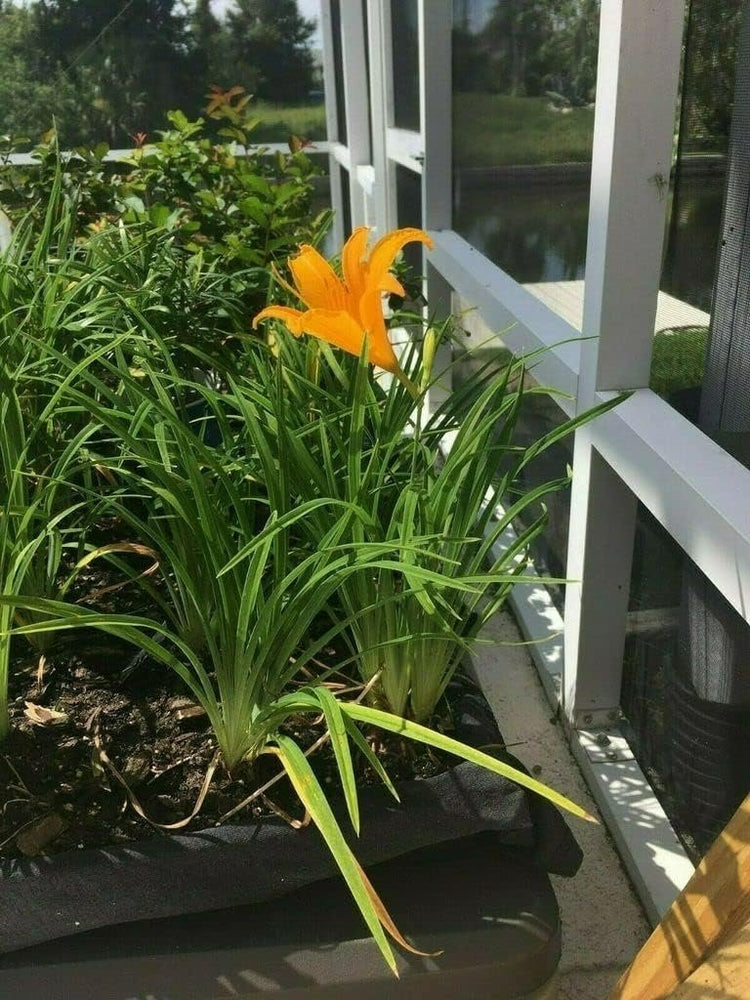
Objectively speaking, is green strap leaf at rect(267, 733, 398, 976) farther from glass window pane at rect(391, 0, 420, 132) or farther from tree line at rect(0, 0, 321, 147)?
tree line at rect(0, 0, 321, 147)

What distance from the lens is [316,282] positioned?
84 cm

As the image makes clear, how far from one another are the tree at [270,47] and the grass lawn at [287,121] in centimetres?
5

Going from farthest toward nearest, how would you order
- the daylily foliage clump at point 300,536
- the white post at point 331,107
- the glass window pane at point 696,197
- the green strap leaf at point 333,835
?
the white post at point 331,107 → the glass window pane at point 696,197 → the daylily foliage clump at point 300,536 → the green strap leaf at point 333,835

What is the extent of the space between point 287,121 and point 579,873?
3491 mm

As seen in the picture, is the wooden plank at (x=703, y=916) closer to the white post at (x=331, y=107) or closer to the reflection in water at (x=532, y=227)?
the reflection in water at (x=532, y=227)

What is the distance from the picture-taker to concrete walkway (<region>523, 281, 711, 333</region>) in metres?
0.99

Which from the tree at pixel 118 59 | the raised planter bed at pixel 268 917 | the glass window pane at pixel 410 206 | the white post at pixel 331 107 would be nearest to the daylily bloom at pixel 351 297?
the raised planter bed at pixel 268 917

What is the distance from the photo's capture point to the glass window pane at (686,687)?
3.10 feet

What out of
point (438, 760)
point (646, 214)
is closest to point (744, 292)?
point (646, 214)

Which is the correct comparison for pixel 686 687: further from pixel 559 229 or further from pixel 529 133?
pixel 529 133

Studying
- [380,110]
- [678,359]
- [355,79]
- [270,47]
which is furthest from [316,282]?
[270,47]

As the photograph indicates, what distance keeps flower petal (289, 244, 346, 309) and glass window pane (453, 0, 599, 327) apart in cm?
56

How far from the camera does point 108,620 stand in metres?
0.73

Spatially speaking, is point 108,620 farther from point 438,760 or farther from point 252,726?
point 438,760
